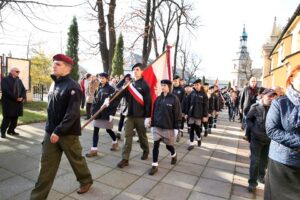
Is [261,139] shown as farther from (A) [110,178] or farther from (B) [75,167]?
(B) [75,167]

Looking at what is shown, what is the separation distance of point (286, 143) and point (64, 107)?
2957 millimetres

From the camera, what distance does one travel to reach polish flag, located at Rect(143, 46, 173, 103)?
258 inches

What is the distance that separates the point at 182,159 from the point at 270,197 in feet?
11.8

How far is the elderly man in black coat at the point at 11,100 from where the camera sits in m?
7.40

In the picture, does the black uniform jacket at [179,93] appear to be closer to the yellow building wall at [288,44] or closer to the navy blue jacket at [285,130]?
the navy blue jacket at [285,130]

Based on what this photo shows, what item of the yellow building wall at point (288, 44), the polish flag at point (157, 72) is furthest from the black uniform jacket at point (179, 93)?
the yellow building wall at point (288, 44)

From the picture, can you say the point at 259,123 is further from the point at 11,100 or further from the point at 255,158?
the point at 11,100

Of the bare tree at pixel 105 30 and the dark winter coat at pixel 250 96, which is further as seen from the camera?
the bare tree at pixel 105 30

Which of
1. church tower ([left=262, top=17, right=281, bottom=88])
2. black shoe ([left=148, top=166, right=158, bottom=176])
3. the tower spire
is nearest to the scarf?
black shoe ([left=148, top=166, right=158, bottom=176])

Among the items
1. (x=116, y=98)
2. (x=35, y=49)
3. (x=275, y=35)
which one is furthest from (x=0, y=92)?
(x=275, y=35)

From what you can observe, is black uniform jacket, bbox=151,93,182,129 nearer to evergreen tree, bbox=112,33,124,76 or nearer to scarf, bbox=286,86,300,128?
scarf, bbox=286,86,300,128

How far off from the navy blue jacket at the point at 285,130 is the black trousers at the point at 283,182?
0.07m

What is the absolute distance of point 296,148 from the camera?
279 centimetres

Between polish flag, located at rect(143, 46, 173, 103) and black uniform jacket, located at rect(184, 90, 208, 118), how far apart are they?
1514 mm
